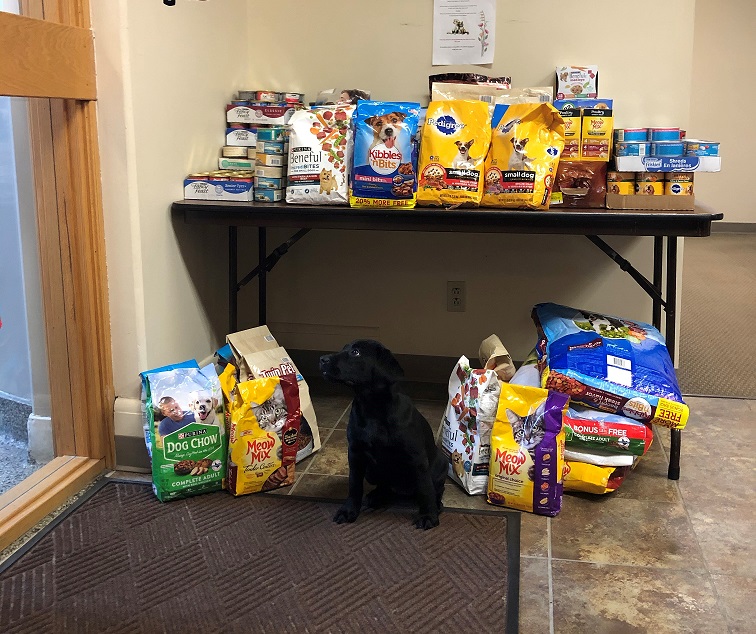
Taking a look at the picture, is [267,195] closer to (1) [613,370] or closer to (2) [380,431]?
(2) [380,431]

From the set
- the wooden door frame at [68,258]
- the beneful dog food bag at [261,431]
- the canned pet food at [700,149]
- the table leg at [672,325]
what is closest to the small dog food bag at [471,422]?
the beneful dog food bag at [261,431]

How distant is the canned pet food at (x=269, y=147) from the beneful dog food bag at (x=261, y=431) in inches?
29.2

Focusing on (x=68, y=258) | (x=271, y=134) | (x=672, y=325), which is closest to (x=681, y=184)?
(x=672, y=325)

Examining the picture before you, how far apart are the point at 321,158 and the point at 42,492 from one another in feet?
3.94

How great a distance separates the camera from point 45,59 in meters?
1.86

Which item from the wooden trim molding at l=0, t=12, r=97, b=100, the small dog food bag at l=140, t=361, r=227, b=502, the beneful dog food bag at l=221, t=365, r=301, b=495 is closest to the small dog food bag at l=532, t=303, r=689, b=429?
the beneful dog food bag at l=221, t=365, r=301, b=495

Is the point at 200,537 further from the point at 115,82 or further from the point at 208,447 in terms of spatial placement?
the point at 115,82

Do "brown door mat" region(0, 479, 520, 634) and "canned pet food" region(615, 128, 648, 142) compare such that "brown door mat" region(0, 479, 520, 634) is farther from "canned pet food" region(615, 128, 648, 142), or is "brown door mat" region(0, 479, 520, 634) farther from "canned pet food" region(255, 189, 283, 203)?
"canned pet food" region(615, 128, 648, 142)

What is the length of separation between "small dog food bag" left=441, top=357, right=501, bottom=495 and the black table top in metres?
0.40

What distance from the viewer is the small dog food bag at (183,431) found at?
1989mm

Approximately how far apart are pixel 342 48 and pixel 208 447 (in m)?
1.57

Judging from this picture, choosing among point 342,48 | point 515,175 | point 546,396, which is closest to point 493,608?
point 546,396

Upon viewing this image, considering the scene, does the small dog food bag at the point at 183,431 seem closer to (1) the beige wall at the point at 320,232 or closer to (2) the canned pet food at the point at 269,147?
(1) the beige wall at the point at 320,232

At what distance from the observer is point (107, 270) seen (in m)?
2.17
